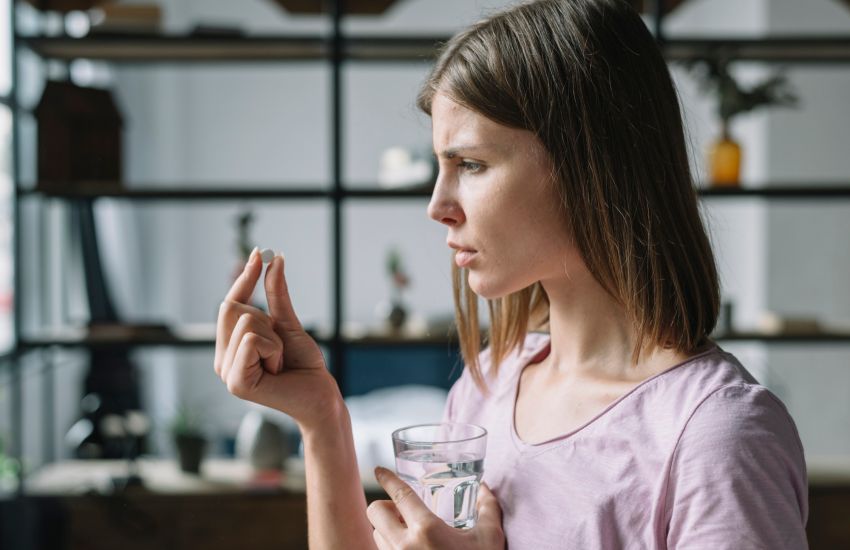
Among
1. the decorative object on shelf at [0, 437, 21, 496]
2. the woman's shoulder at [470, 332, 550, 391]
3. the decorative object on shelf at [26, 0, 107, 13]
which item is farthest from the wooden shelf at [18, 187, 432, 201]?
the woman's shoulder at [470, 332, 550, 391]

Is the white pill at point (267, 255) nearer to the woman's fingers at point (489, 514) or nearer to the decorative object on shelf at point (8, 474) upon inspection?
the woman's fingers at point (489, 514)

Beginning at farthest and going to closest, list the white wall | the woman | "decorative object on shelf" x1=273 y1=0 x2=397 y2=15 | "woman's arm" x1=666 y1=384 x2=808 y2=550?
the white wall → "decorative object on shelf" x1=273 y1=0 x2=397 y2=15 → the woman → "woman's arm" x1=666 y1=384 x2=808 y2=550

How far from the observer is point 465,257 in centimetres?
91

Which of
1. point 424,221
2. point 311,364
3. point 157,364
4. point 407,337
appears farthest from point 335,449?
point 424,221

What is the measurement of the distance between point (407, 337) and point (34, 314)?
5.24 feet

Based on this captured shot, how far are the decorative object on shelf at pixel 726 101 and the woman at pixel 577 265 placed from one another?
6.65 feet

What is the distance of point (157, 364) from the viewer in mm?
5008

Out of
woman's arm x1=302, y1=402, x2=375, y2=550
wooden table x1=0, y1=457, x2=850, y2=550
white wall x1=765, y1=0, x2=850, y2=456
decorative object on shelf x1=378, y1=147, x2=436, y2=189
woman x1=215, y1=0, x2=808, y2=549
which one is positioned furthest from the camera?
white wall x1=765, y1=0, x2=850, y2=456

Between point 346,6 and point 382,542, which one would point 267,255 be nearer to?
point 382,542

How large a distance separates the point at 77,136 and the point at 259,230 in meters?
2.98

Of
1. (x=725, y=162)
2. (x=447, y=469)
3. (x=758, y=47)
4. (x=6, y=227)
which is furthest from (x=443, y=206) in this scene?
(x=6, y=227)

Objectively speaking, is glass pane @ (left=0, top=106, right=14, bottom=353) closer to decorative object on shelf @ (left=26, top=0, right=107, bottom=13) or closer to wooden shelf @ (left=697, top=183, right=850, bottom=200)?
decorative object on shelf @ (left=26, top=0, right=107, bottom=13)

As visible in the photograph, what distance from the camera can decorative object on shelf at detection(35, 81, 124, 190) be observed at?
273cm

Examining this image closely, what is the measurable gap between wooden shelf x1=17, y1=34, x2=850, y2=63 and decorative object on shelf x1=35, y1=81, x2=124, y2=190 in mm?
143
